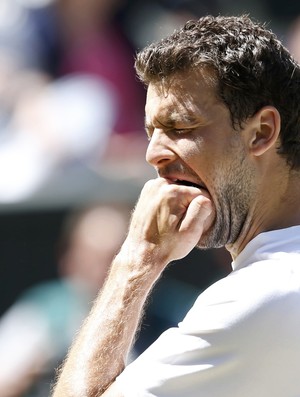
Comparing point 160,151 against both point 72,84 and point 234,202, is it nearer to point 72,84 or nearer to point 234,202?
point 234,202

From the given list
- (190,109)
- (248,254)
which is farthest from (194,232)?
(190,109)

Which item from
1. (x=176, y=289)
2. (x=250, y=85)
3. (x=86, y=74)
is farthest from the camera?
(x=86, y=74)

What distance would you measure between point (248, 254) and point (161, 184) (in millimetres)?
288

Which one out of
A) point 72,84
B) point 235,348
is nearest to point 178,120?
point 235,348

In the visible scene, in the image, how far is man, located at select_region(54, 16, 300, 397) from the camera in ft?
7.54

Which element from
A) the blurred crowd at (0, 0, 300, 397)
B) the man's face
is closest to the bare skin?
the man's face

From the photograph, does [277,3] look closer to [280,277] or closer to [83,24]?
[83,24]

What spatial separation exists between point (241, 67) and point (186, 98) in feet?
0.49

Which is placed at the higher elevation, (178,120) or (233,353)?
(178,120)

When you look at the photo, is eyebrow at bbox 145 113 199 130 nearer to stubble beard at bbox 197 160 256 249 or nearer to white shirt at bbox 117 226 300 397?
stubble beard at bbox 197 160 256 249

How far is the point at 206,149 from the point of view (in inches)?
93.5

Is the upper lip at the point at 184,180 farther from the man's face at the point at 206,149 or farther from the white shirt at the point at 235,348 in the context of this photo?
the white shirt at the point at 235,348

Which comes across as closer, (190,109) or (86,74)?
(190,109)

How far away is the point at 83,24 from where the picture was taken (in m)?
5.72
